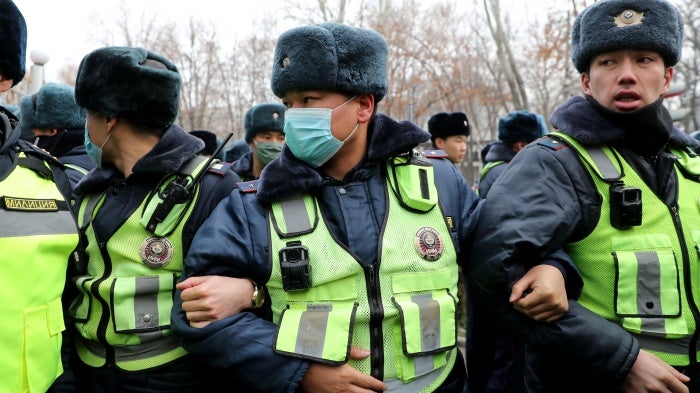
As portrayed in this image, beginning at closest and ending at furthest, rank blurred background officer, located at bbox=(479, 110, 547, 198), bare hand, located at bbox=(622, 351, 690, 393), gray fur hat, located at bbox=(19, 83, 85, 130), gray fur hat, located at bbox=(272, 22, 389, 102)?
bare hand, located at bbox=(622, 351, 690, 393), gray fur hat, located at bbox=(272, 22, 389, 102), gray fur hat, located at bbox=(19, 83, 85, 130), blurred background officer, located at bbox=(479, 110, 547, 198)

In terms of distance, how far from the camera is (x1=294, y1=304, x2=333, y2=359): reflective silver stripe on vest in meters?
1.90

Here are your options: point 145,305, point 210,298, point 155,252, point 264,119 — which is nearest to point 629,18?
point 210,298

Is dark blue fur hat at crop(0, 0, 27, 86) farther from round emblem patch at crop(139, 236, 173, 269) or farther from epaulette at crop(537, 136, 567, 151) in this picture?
epaulette at crop(537, 136, 567, 151)

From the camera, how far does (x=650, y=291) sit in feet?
6.59

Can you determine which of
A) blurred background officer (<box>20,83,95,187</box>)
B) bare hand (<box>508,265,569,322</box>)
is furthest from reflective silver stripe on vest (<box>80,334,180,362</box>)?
blurred background officer (<box>20,83,95,187</box>)

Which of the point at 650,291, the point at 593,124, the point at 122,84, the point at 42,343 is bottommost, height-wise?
the point at 42,343

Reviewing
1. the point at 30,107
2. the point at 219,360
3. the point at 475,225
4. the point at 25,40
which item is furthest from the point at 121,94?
the point at 30,107

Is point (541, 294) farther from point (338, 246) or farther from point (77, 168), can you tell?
point (77, 168)

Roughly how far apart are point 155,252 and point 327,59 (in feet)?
3.49

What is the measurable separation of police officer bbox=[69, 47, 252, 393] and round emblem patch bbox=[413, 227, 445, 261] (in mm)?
922

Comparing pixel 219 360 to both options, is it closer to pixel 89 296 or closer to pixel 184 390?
pixel 184 390

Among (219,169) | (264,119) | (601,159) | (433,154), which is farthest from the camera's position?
(264,119)

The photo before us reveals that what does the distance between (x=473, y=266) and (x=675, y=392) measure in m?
0.80

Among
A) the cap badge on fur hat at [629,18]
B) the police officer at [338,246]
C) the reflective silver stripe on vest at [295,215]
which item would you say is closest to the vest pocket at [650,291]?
the police officer at [338,246]
